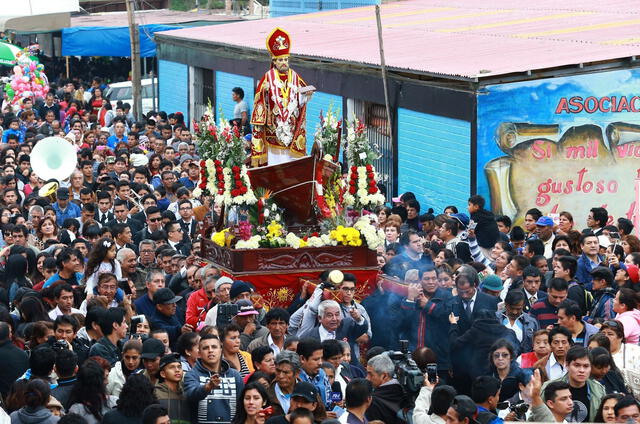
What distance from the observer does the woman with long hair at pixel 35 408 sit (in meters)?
8.31

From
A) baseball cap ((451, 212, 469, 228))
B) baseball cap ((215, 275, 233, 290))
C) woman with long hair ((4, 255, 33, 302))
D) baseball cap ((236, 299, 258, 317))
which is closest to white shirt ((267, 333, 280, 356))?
baseball cap ((236, 299, 258, 317))

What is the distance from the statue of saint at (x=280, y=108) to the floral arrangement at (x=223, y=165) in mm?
297

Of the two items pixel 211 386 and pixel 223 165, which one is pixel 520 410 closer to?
pixel 211 386

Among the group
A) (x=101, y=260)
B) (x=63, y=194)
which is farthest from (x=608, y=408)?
(x=63, y=194)

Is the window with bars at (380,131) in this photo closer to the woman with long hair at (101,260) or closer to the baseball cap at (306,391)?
the woman with long hair at (101,260)

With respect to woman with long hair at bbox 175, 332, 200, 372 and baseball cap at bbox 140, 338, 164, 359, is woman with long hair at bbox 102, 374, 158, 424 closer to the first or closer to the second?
baseball cap at bbox 140, 338, 164, 359

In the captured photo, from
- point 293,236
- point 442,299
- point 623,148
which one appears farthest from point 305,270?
point 623,148

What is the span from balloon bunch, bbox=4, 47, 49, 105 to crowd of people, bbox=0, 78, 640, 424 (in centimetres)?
1328

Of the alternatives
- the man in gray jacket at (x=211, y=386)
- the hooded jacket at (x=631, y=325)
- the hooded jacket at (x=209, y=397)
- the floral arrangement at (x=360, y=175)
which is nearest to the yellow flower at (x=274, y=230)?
the floral arrangement at (x=360, y=175)

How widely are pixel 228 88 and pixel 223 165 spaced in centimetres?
1487

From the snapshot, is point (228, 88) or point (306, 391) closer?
point (306, 391)

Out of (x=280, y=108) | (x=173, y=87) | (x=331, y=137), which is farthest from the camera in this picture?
(x=173, y=87)

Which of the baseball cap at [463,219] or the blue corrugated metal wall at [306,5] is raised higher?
the blue corrugated metal wall at [306,5]

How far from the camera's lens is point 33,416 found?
327 inches
